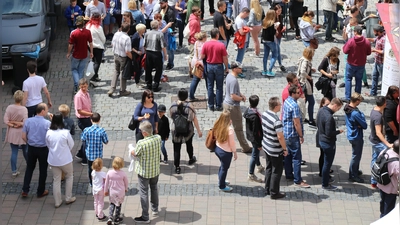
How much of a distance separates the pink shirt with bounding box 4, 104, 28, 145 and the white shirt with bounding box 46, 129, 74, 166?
1.20 m

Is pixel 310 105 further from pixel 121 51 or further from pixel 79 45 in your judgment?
pixel 79 45

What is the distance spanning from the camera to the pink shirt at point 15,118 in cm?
1077

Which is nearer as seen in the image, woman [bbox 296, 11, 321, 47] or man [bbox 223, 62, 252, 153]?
man [bbox 223, 62, 252, 153]

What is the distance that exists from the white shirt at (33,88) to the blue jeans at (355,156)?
5.45m

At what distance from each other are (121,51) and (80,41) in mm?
874

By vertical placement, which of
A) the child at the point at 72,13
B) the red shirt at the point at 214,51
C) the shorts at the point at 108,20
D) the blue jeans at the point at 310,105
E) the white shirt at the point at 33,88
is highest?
the child at the point at 72,13

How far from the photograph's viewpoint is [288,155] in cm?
1073

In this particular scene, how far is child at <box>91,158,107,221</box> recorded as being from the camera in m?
9.27

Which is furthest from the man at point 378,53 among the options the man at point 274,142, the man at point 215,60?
the man at point 274,142

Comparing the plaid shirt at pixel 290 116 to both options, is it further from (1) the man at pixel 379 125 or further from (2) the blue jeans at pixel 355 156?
(1) the man at pixel 379 125

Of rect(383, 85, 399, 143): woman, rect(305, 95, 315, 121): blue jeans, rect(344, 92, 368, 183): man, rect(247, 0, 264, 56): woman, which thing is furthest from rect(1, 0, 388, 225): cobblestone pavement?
rect(247, 0, 264, 56): woman

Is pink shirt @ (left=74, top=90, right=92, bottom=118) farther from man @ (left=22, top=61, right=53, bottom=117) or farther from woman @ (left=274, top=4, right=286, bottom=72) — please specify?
woman @ (left=274, top=4, right=286, bottom=72)

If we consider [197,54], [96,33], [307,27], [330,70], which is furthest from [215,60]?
[307,27]

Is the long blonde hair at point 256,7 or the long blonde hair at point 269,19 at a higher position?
the long blonde hair at point 256,7
